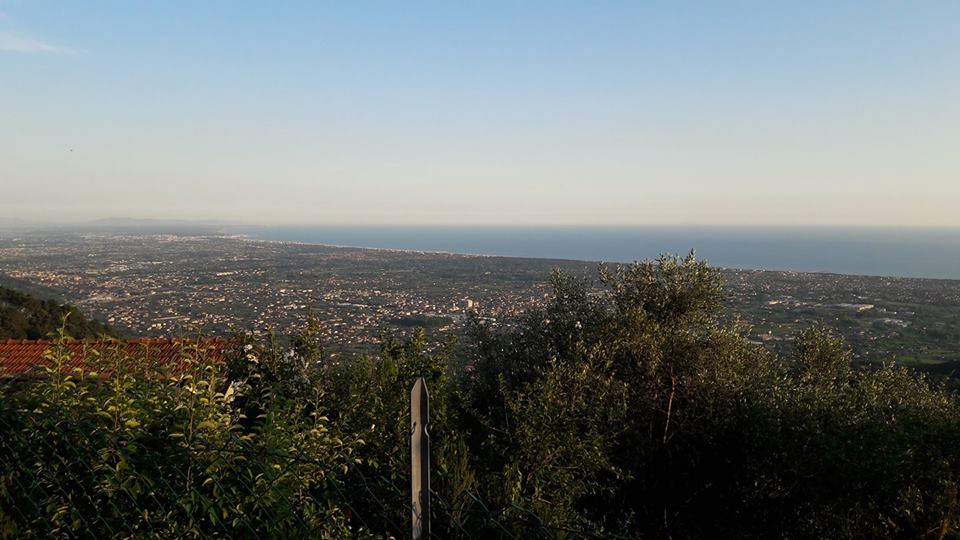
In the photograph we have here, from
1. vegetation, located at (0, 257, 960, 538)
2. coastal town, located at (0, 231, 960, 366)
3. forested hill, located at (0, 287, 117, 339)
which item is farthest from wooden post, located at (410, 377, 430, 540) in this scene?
forested hill, located at (0, 287, 117, 339)

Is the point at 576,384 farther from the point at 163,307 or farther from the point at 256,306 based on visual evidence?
the point at 163,307

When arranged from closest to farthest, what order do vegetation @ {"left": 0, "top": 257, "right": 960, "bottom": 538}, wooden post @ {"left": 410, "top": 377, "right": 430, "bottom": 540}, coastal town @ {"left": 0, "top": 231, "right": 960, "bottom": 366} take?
wooden post @ {"left": 410, "top": 377, "right": 430, "bottom": 540}
vegetation @ {"left": 0, "top": 257, "right": 960, "bottom": 538}
coastal town @ {"left": 0, "top": 231, "right": 960, "bottom": 366}

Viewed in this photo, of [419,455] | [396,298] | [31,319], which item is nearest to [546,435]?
[419,455]

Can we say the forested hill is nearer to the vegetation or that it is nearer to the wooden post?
the vegetation

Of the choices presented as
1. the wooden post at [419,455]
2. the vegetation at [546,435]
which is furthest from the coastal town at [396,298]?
the wooden post at [419,455]

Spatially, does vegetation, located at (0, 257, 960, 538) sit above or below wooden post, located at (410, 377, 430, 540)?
below

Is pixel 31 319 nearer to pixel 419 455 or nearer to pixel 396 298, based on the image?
pixel 396 298

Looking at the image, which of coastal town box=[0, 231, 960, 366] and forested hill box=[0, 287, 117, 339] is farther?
coastal town box=[0, 231, 960, 366]
